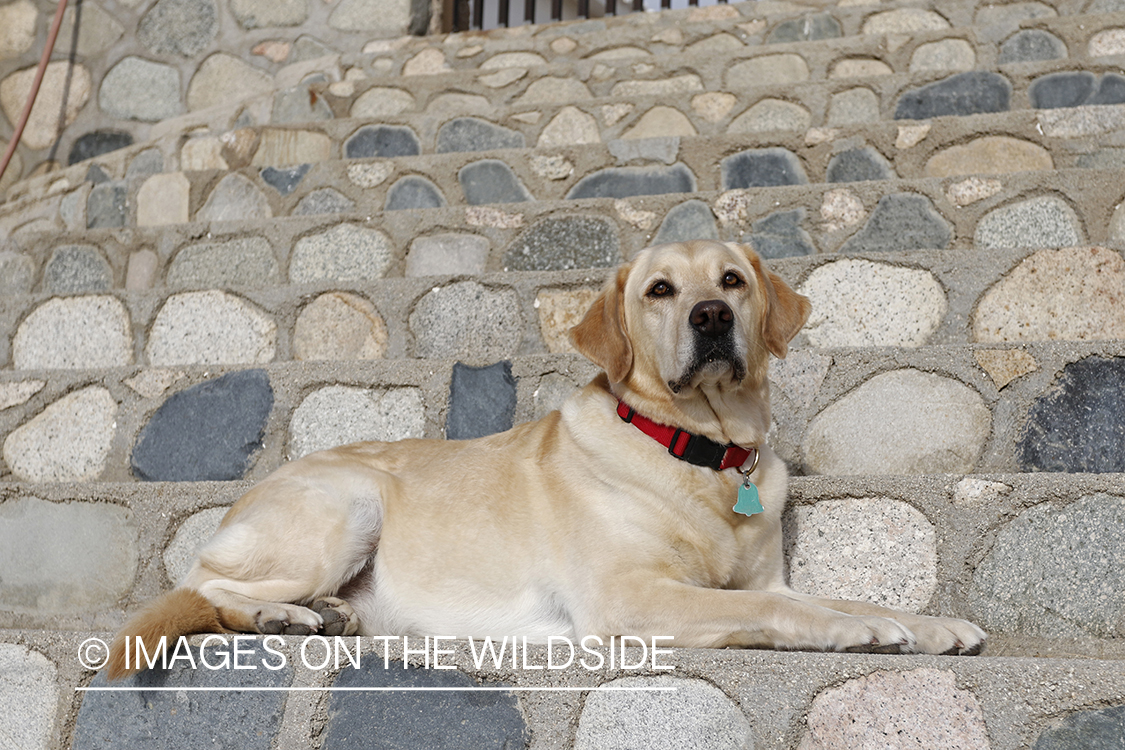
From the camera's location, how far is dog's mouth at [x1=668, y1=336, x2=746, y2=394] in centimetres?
253

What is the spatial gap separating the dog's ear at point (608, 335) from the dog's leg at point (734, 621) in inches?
25.9

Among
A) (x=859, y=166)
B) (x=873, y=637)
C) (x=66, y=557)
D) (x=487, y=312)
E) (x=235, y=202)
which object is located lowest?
(x=66, y=557)

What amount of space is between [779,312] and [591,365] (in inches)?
27.9

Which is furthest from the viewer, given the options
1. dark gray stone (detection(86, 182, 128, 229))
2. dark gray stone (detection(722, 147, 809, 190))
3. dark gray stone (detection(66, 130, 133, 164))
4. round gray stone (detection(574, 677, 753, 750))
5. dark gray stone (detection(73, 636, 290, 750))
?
dark gray stone (detection(66, 130, 133, 164))

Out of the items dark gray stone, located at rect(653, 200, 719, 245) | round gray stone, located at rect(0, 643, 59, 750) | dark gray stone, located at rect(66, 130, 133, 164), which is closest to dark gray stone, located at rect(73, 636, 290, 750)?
round gray stone, located at rect(0, 643, 59, 750)

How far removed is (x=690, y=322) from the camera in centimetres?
257

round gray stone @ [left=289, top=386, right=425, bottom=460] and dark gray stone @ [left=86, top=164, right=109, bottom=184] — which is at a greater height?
dark gray stone @ [left=86, top=164, right=109, bottom=184]

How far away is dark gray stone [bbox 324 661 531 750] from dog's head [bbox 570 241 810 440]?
3.37 feet

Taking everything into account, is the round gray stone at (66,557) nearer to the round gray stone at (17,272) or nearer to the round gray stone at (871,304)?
the round gray stone at (17,272)

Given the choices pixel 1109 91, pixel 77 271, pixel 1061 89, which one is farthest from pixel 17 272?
pixel 1109 91

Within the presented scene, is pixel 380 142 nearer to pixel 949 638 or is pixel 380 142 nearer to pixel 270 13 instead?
pixel 270 13

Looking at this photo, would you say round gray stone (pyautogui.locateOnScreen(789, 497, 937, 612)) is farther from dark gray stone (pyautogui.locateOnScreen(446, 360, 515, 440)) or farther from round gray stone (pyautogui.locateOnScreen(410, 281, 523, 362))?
round gray stone (pyautogui.locateOnScreen(410, 281, 523, 362))

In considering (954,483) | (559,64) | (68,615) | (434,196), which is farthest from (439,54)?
(954,483)

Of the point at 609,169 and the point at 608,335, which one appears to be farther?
the point at 609,169
